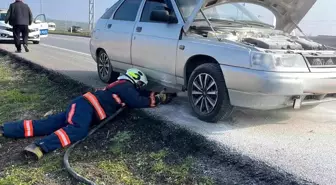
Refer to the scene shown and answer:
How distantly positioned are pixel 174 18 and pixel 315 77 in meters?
2.09

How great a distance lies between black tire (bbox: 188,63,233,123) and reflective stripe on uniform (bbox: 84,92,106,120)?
3.91 ft

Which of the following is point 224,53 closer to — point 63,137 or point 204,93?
point 204,93

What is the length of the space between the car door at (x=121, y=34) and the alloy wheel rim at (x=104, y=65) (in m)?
0.24

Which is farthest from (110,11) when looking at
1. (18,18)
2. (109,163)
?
(18,18)

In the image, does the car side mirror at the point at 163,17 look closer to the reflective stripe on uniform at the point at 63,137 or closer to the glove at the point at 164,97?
the glove at the point at 164,97

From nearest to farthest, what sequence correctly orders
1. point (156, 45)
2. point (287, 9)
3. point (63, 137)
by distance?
point (63, 137), point (156, 45), point (287, 9)

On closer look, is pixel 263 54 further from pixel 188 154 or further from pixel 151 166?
pixel 151 166

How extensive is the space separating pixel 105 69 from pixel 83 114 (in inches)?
106

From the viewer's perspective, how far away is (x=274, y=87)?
443 centimetres

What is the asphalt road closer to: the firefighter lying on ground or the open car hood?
the firefighter lying on ground

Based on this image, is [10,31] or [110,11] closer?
[110,11]

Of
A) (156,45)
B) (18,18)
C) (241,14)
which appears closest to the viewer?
(156,45)

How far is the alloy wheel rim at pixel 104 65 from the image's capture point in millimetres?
7578

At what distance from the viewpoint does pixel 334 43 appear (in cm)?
1414
